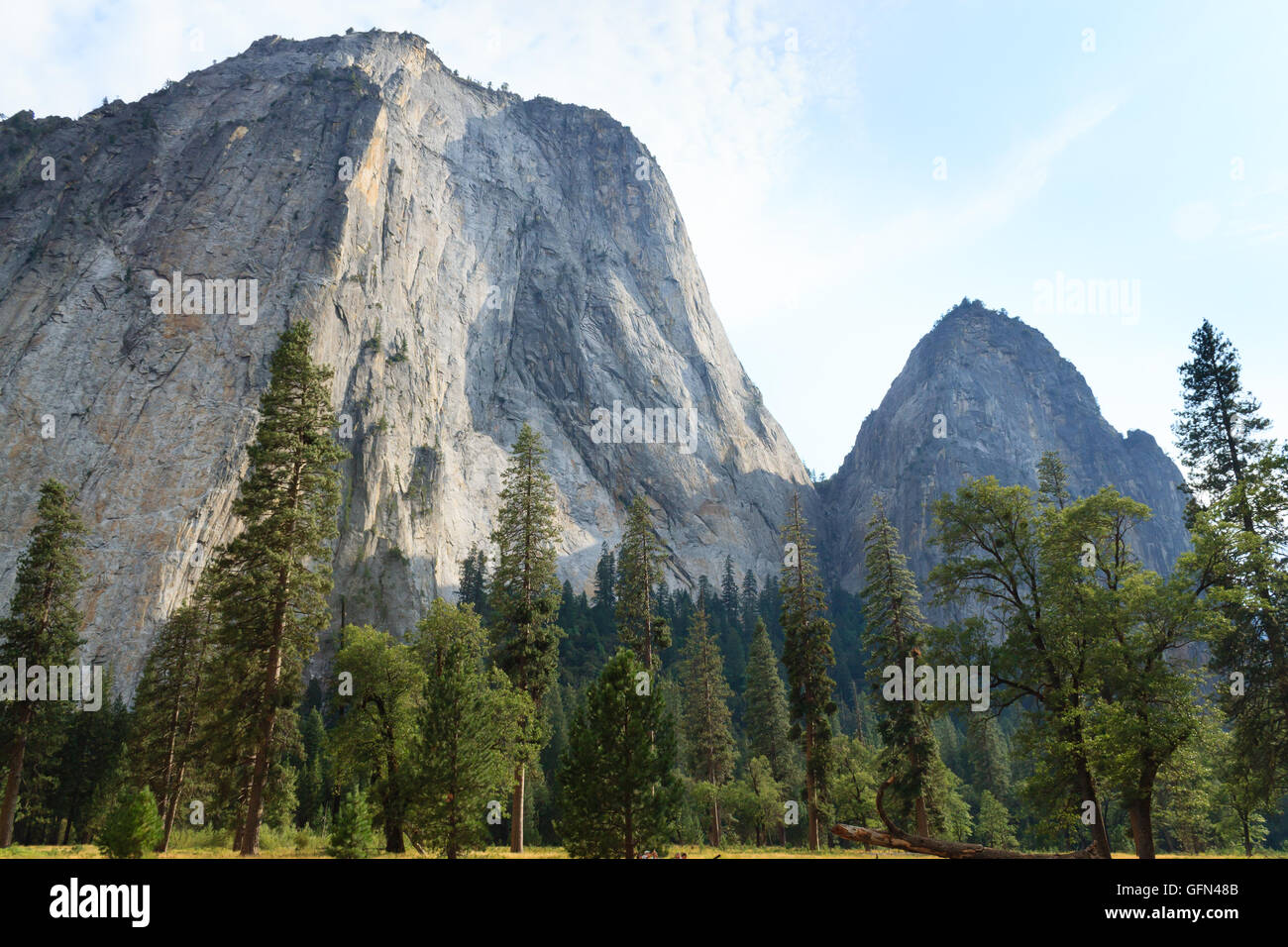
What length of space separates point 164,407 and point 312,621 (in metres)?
70.3

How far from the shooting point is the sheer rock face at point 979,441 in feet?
529

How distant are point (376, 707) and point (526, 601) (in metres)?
7.70

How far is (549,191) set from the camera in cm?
15088

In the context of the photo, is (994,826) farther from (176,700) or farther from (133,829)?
(133,829)

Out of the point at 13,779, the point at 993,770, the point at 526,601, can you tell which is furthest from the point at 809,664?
the point at 993,770

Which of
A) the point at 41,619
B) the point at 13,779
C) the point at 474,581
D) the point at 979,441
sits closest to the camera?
the point at 13,779

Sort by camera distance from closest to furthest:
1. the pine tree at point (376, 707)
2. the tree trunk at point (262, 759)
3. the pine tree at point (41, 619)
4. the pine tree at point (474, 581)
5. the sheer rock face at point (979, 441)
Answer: the tree trunk at point (262, 759)
the pine tree at point (376, 707)
the pine tree at point (41, 619)
the pine tree at point (474, 581)
the sheer rock face at point (979, 441)

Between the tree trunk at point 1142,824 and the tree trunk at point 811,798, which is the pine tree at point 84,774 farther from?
the tree trunk at point 1142,824

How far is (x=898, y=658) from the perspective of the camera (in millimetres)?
32344

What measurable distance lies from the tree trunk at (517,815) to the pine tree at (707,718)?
20256 mm

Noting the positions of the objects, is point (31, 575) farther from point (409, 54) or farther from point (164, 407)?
point (409, 54)


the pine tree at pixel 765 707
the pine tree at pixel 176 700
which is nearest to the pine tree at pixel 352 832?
the pine tree at pixel 176 700

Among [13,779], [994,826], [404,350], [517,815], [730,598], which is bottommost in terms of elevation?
[994,826]

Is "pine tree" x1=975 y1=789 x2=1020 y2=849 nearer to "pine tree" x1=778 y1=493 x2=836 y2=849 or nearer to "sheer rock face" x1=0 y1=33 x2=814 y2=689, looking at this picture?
"pine tree" x1=778 y1=493 x2=836 y2=849
